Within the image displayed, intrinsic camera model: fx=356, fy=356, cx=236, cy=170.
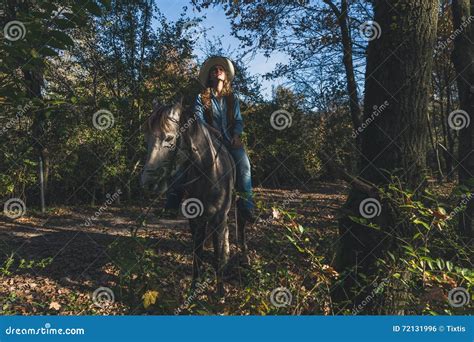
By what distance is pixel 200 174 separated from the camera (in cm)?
407

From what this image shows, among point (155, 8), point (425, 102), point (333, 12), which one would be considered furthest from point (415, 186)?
point (333, 12)

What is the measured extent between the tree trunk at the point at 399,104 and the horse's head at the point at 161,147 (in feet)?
5.76

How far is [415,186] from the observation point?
3426mm

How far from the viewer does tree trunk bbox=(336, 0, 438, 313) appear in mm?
3436

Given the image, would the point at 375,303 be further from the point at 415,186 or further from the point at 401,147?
the point at 401,147

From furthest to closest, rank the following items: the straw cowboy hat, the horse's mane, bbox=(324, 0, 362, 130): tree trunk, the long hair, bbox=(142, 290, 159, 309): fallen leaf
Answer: bbox=(324, 0, 362, 130): tree trunk, the straw cowboy hat, the long hair, the horse's mane, bbox=(142, 290, 159, 309): fallen leaf

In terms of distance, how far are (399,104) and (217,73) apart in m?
2.27

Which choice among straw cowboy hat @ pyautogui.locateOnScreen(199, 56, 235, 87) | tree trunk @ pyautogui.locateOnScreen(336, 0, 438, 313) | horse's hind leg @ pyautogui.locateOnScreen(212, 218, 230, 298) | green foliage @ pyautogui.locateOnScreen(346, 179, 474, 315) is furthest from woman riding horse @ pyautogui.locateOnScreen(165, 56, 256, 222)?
green foliage @ pyautogui.locateOnScreen(346, 179, 474, 315)

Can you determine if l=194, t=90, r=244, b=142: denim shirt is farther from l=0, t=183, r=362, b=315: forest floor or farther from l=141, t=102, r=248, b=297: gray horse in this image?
l=0, t=183, r=362, b=315: forest floor

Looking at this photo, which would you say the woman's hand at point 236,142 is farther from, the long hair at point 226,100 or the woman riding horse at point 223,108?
the long hair at point 226,100

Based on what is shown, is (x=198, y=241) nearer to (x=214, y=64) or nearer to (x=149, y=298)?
(x=149, y=298)

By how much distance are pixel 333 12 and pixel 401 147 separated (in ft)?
38.2

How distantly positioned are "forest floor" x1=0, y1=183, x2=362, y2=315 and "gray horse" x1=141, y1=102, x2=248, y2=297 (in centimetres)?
34

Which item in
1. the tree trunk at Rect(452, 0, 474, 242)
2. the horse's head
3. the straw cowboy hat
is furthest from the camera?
the tree trunk at Rect(452, 0, 474, 242)
